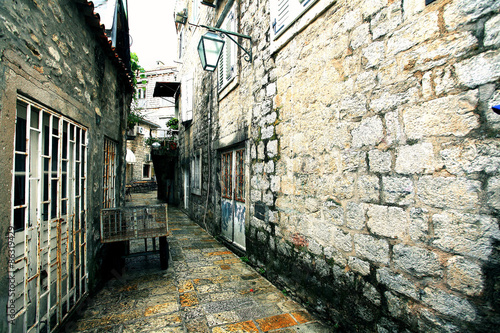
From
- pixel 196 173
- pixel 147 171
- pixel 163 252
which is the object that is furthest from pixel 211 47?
pixel 147 171

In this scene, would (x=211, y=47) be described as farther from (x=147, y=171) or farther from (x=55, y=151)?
(x=147, y=171)

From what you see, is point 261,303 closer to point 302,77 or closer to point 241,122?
point 302,77

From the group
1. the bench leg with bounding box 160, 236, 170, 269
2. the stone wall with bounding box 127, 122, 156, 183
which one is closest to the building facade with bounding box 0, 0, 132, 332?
the bench leg with bounding box 160, 236, 170, 269

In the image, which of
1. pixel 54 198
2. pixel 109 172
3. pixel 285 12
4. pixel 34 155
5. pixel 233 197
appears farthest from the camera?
pixel 233 197

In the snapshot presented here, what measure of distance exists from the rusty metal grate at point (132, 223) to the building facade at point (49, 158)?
17cm

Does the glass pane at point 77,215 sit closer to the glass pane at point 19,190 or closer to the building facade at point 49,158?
the building facade at point 49,158

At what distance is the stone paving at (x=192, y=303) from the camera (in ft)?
8.54

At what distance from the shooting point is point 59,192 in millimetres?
2551

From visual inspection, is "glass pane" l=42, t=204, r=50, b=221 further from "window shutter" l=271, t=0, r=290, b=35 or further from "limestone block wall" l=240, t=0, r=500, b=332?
"window shutter" l=271, t=0, r=290, b=35

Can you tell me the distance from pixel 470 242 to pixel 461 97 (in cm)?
89

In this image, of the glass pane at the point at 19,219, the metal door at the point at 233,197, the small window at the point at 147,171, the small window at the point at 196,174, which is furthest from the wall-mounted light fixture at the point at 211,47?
the small window at the point at 147,171

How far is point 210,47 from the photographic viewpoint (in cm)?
436

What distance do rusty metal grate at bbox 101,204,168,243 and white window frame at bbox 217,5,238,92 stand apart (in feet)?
10.4

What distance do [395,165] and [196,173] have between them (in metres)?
7.33
